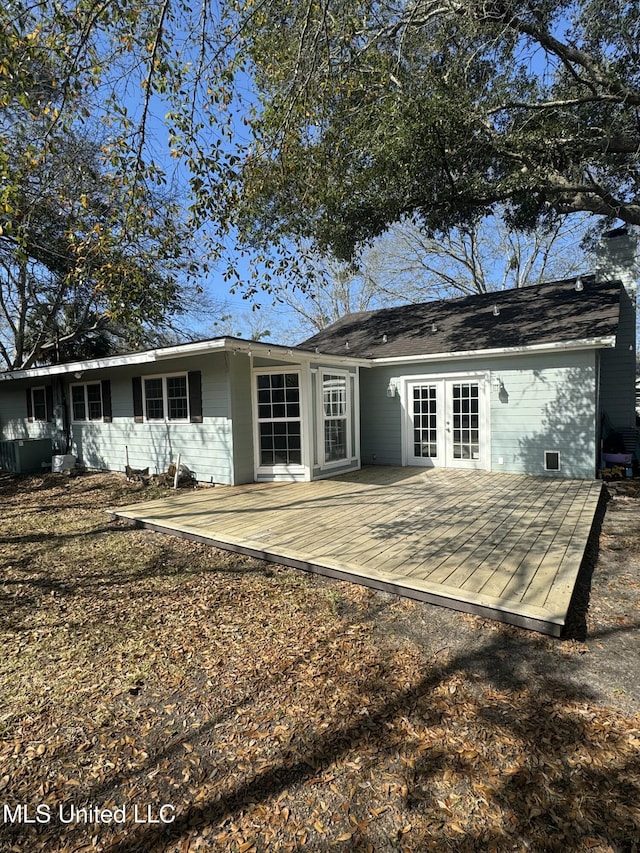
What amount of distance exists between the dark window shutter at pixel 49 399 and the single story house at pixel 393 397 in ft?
3.57

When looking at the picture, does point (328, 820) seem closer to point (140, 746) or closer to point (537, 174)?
point (140, 746)

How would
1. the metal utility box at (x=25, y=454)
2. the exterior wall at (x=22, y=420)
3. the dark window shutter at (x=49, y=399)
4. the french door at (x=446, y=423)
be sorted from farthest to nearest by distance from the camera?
the dark window shutter at (x=49, y=399) → the exterior wall at (x=22, y=420) → the metal utility box at (x=25, y=454) → the french door at (x=446, y=423)

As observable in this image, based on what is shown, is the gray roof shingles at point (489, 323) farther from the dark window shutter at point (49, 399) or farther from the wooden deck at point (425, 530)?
the dark window shutter at point (49, 399)

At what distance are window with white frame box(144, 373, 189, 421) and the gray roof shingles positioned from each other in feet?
10.3

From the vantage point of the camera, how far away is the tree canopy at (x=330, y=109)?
4.36 m

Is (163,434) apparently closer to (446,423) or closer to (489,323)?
(446,423)

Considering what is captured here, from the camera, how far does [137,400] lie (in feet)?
32.7

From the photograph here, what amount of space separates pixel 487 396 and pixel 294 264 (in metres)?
4.60

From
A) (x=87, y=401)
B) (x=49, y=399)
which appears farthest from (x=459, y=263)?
(x=49, y=399)

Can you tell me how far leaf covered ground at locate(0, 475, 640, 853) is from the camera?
1.79m

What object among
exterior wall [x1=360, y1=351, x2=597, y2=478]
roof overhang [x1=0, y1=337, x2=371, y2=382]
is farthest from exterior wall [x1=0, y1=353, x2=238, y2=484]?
exterior wall [x1=360, y1=351, x2=597, y2=478]

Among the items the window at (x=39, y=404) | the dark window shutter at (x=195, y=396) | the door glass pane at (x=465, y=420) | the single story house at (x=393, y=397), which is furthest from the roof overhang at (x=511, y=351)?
the window at (x=39, y=404)

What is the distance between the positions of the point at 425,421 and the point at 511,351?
7.58 feet

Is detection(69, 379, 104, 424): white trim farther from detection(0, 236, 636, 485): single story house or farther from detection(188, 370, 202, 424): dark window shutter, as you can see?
detection(188, 370, 202, 424): dark window shutter
